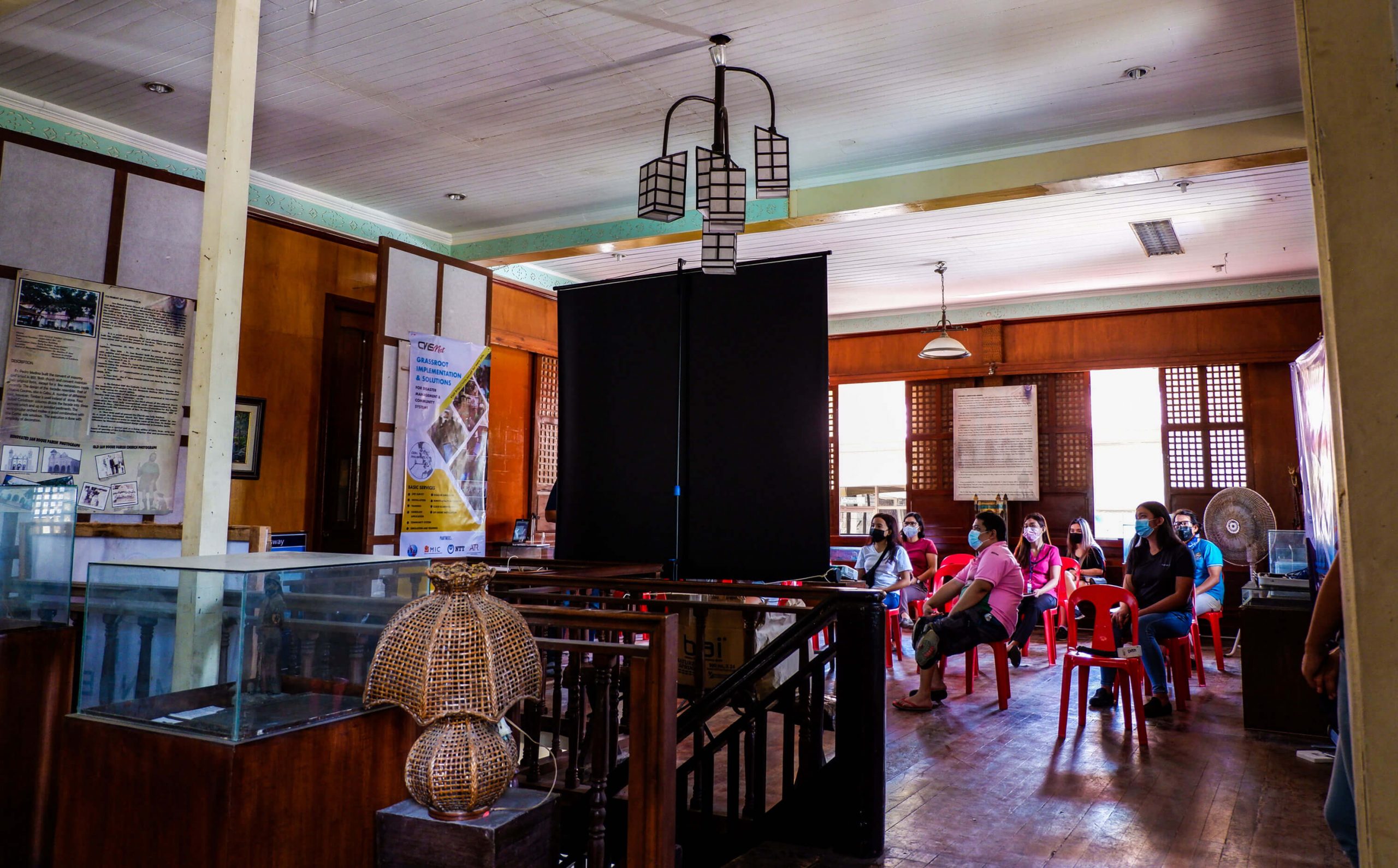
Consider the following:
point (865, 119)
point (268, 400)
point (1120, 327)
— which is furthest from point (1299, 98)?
point (268, 400)

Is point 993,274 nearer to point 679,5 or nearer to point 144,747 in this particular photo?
point 679,5

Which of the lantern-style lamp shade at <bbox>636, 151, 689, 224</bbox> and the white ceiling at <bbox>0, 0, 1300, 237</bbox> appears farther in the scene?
the white ceiling at <bbox>0, 0, 1300, 237</bbox>

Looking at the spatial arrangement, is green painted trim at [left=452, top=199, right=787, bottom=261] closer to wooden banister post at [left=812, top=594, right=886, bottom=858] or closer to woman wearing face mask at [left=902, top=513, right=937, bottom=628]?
woman wearing face mask at [left=902, top=513, right=937, bottom=628]

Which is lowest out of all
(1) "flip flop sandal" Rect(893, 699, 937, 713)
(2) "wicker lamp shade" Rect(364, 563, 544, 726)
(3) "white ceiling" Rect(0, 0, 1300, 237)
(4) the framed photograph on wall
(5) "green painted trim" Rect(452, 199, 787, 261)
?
(1) "flip flop sandal" Rect(893, 699, 937, 713)

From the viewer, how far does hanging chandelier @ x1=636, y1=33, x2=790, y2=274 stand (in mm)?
3723

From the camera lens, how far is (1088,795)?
372cm

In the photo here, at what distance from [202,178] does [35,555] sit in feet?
12.9

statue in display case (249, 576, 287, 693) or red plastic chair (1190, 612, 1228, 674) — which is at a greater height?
statue in display case (249, 576, 287, 693)

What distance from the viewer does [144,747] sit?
1.85 metres

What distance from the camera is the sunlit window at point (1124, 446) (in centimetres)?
906

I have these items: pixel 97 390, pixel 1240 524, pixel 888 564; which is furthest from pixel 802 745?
pixel 1240 524

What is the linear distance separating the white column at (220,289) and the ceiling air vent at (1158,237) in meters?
6.10

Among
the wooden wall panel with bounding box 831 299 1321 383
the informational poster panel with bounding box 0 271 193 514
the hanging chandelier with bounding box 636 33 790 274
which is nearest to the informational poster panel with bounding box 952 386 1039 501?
the wooden wall panel with bounding box 831 299 1321 383

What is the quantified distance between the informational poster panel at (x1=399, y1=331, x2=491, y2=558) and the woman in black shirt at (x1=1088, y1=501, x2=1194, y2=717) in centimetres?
429
